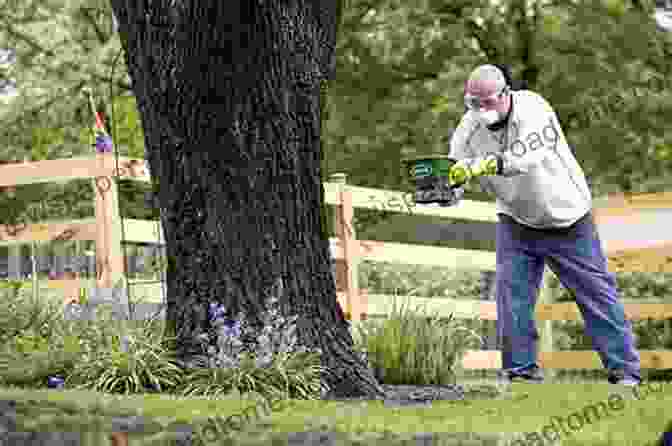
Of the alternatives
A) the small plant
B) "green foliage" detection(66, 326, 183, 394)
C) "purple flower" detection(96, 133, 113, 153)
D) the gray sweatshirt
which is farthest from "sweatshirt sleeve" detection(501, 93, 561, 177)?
"purple flower" detection(96, 133, 113, 153)

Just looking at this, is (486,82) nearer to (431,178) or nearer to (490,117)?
(490,117)

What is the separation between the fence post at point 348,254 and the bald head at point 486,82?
3014 mm

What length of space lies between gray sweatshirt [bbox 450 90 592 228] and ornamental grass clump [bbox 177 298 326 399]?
6.69ft

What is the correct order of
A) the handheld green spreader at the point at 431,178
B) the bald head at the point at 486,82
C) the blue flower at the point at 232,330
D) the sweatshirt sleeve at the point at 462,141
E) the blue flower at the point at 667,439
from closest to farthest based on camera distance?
1. the blue flower at the point at 667,439
2. the blue flower at the point at 232,330
3. the handheld green spreader at the point at 431,178
4. the bald head at the point at 486,82
5. the sweatshirt sleeve at the point at 462,141

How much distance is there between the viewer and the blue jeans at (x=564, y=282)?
719 centimetres

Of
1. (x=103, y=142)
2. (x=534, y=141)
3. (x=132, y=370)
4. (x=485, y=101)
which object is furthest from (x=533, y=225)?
(x=132, y=370)

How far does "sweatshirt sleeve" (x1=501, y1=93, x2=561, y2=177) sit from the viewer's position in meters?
6.61

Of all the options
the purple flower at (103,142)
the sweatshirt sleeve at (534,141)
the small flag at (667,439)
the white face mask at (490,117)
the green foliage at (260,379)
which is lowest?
the small flag at (667,439)

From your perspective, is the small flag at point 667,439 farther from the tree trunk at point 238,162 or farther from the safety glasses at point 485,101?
the safety glasses at point 485,101

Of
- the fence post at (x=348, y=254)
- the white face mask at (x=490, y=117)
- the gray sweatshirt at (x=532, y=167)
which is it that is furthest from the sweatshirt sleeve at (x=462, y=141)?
the fence post at (x=348, y=254)

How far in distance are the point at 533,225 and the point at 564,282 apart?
1.40 ft

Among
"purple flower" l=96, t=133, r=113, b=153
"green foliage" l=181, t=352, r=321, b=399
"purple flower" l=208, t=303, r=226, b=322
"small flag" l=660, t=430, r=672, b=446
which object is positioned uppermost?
"purple flower" l=96, t=133, r=113, b=153

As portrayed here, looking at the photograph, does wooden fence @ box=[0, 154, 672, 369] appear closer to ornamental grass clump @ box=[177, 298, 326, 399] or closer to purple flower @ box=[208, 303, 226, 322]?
ornamental grass clump @ box=[177, 298, 326, 399]

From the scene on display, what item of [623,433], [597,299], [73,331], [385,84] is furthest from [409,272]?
[623,433]
